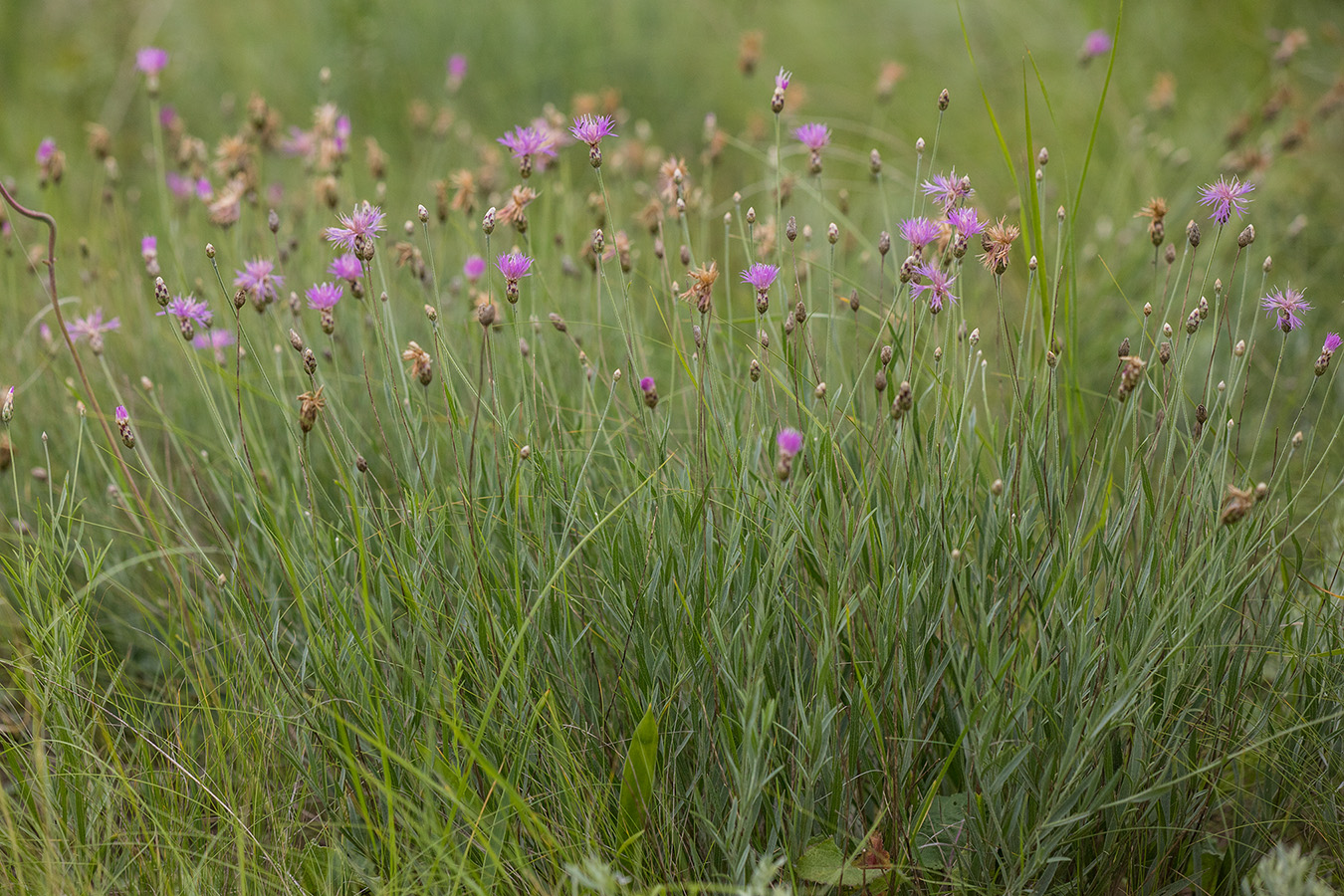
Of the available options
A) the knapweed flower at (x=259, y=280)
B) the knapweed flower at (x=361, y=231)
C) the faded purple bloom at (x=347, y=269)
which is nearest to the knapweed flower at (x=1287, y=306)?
the knapweed flower at (x=361, y=231)

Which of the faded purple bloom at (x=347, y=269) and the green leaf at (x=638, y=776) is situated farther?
the faded purple bloom at (x=347, y=269)

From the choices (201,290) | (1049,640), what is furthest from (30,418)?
(1049,640)

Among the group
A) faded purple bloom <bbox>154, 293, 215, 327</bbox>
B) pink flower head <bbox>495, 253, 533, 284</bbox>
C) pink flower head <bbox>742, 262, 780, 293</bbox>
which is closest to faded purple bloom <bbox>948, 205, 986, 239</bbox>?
pink flower head <bbox>742, 262, 780, 293</bbox>

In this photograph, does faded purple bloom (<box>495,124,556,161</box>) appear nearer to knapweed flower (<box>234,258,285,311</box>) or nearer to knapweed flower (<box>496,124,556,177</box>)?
knapweed flower (<box>496,124,556,177</box>)

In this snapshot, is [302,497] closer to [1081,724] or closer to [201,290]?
[201,290]

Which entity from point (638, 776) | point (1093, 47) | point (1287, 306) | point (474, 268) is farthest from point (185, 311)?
point (1093, 47)

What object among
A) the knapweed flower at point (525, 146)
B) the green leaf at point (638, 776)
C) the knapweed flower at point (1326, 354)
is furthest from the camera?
the knapweed flower at point (525, 146)

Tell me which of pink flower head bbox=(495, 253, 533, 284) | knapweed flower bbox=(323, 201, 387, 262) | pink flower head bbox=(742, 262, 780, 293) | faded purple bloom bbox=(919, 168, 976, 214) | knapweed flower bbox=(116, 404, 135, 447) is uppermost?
faded purple bloom bbox=(919, 168, 976, 214)

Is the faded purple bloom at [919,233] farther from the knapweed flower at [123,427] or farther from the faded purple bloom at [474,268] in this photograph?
the knapweed flower at [123,427]

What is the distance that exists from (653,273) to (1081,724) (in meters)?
1.98

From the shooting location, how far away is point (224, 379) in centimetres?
251

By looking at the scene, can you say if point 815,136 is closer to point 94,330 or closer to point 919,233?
point 919,233

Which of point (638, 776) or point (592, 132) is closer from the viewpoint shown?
point (638, 776)

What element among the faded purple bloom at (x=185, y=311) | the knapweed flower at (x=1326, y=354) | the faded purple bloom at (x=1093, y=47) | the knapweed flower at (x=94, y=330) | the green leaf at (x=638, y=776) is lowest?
the green leaf at (x=638, y=776)
